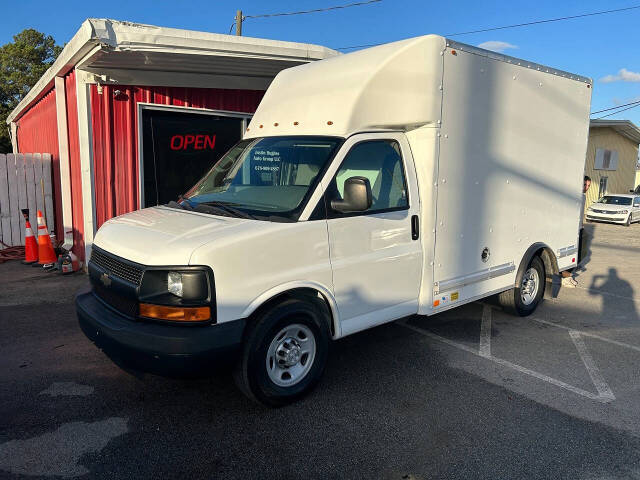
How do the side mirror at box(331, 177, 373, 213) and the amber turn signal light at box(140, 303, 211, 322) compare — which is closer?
the amber turn signal light at box(140, 303, 211, 322)

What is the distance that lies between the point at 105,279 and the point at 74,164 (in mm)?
5691

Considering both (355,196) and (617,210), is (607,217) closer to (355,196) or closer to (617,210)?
(617,210)

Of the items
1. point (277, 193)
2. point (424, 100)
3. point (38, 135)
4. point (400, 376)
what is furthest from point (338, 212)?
point (38, 135)

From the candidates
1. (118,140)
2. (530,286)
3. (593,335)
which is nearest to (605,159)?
(530,286)

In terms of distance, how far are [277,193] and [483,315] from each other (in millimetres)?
3713

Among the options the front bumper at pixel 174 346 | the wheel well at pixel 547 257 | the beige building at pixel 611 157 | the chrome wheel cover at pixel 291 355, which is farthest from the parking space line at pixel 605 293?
the beige building at pixel 611 157

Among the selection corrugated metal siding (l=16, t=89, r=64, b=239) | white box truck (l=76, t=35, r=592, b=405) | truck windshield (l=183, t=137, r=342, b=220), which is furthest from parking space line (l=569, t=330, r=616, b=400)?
corrugated metal siding (l=16, t=89, r=64, b=239)

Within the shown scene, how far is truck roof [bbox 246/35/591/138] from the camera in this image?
13.8 feet

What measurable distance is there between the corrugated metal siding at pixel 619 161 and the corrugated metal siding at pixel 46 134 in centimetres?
2398

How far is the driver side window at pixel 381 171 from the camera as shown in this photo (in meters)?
4.19

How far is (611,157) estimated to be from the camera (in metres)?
27.0

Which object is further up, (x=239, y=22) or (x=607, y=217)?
(x=239, y=22)

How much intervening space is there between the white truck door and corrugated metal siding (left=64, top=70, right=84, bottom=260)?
5.94m

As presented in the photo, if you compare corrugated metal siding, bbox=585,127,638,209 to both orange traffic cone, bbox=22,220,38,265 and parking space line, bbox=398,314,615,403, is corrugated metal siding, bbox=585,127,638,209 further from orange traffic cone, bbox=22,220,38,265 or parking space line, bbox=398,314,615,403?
orange traffic cone, bbox=22,220,38,265
